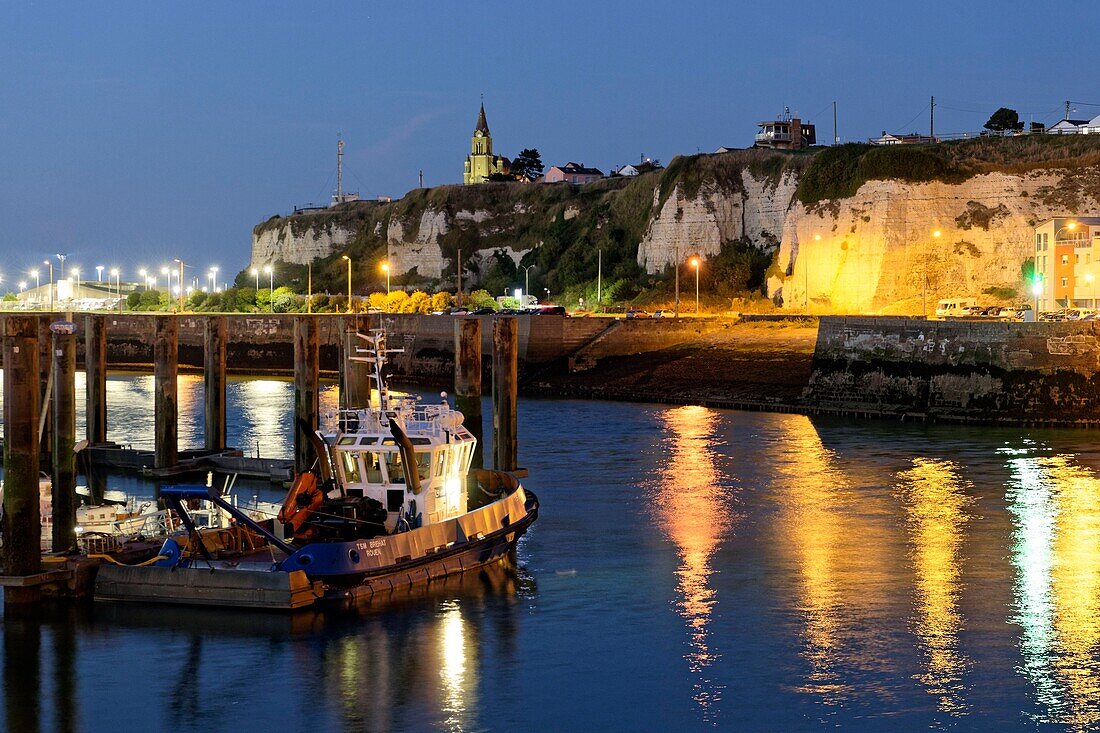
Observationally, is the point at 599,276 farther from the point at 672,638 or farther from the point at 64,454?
the point at 672,638

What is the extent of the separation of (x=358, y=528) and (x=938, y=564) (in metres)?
12.2

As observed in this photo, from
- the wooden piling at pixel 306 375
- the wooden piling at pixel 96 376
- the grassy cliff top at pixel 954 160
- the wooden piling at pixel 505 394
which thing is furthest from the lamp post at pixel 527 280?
the wooden piling at pixel 505 394

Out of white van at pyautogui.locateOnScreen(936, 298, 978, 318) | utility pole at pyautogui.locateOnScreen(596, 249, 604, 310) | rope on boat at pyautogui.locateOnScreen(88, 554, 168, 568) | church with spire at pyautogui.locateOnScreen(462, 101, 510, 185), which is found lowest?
rope on boat at pyautogui.locateOnScreen(88, 554, 168, 568)

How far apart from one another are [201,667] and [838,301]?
66.1 meters

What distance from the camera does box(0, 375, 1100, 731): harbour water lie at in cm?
2064

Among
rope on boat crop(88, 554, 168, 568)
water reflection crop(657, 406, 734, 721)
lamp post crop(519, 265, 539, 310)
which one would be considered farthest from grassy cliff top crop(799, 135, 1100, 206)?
A: rope on boat crop(88, 554, 168, 568)

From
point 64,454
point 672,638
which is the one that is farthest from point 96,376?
point 672,638

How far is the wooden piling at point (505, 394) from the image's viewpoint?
1382 inches

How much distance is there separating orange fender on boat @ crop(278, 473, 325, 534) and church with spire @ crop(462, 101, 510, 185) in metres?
150

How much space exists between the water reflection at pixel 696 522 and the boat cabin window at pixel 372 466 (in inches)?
243

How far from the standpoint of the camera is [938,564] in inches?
1160

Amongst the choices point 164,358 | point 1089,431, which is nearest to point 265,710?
point 164,358

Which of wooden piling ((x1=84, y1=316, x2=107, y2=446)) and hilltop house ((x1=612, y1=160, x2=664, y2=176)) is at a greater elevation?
hilltop house ((x1=612, y1=160, x2=664, y2=176))

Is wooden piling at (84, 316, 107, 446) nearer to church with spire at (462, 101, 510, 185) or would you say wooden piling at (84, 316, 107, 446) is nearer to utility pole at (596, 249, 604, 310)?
utility pole at (596, 249, 604, 310)
